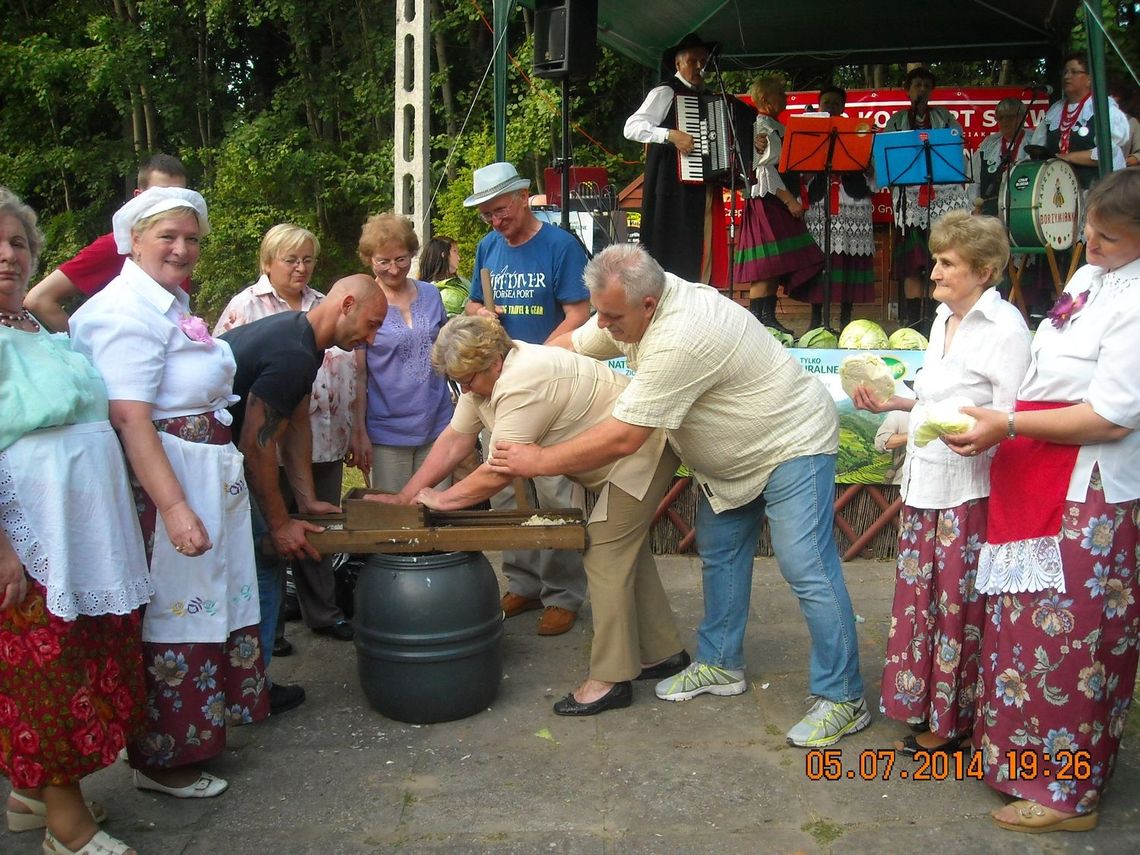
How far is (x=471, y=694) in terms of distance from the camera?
3.91 meters

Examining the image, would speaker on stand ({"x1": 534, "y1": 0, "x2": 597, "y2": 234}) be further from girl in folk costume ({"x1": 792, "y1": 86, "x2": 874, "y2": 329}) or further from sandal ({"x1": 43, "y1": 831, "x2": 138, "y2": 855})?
sandal ({"x1": 43, "y1": 831, "x2": 138, "y2": 855})

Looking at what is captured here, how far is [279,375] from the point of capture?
3643 mm

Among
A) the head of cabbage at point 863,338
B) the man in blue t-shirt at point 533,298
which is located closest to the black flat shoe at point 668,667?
the man in blue t-shirt at point 533,298

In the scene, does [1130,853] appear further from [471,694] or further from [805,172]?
[805,172]

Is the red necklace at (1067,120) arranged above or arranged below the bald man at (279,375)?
above

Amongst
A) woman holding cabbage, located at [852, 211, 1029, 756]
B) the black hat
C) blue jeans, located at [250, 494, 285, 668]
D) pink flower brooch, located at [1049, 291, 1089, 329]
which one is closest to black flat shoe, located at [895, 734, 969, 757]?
woman holding cabbage, located at [852, 211, 1029, 756]

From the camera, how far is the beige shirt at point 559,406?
12.0ft

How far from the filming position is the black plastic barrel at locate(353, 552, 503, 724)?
3.77 meters

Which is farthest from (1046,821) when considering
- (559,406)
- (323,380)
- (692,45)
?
(692,45)

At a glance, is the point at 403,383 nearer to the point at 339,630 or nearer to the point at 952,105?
the point at 339,630

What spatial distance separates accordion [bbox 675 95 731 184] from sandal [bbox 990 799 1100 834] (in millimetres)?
5322

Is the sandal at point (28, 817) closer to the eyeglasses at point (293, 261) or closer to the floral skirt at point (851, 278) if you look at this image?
the eyeglasses at point (293, 261)

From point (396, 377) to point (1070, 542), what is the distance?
285 centimetres

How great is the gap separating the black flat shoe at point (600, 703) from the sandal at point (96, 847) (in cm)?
155
